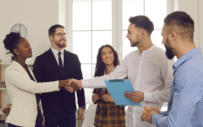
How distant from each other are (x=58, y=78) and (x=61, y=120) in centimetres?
49

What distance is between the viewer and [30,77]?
2.03m

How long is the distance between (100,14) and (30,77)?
185 centimetres

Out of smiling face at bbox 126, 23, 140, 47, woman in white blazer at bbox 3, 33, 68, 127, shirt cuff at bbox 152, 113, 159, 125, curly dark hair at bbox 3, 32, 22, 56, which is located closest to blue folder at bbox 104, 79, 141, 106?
shirt cuff at bbox 152, 113, 159, 125

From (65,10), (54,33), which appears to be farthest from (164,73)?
(65,10)

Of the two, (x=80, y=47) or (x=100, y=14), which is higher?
(x=100, y=14)

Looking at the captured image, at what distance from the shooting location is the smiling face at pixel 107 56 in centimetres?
244

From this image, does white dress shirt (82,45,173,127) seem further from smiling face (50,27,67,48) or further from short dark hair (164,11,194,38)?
smiling face (50,27,67,48)

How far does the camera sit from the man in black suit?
2246 mm

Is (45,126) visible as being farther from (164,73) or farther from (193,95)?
(193,95)

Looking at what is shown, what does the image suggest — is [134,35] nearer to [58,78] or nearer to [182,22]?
[182,22]

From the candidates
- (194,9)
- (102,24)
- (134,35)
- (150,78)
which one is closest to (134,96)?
(150,78)

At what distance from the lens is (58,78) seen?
7.61 ft

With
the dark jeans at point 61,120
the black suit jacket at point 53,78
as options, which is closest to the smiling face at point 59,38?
the black suit jacket at point 53,78

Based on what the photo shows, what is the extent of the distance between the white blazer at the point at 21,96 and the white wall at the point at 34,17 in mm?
1283
